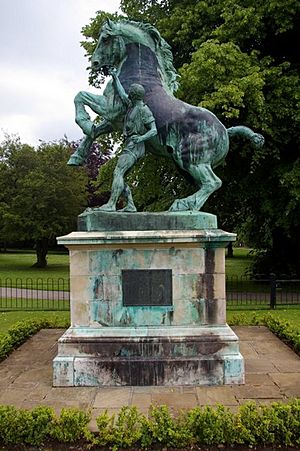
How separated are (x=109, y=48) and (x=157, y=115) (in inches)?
53.6

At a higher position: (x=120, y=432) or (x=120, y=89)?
(x=120, y=89)

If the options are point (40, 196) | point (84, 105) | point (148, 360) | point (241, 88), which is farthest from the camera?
point (40, 196)

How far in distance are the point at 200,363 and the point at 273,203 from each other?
1150 cm

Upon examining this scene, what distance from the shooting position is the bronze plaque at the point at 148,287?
6.88 m

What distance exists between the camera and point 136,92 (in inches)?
276

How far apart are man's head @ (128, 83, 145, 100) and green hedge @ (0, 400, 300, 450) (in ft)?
13.9

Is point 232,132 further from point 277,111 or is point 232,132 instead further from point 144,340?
point 277,111

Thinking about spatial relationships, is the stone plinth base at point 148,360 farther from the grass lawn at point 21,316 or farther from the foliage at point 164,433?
the grass lawn at point 21,316

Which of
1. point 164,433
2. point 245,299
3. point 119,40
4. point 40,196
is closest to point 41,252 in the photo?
point 40,196

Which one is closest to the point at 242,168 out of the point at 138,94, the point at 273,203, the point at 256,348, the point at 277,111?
the point at 273,203

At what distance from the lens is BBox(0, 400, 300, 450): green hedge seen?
4941mm

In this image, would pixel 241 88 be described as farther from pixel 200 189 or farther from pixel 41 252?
pixel 41 252

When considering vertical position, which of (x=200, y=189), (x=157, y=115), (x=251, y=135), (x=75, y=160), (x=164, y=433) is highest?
(x=157, y=115)

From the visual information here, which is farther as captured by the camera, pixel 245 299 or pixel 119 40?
pixel 245 299
